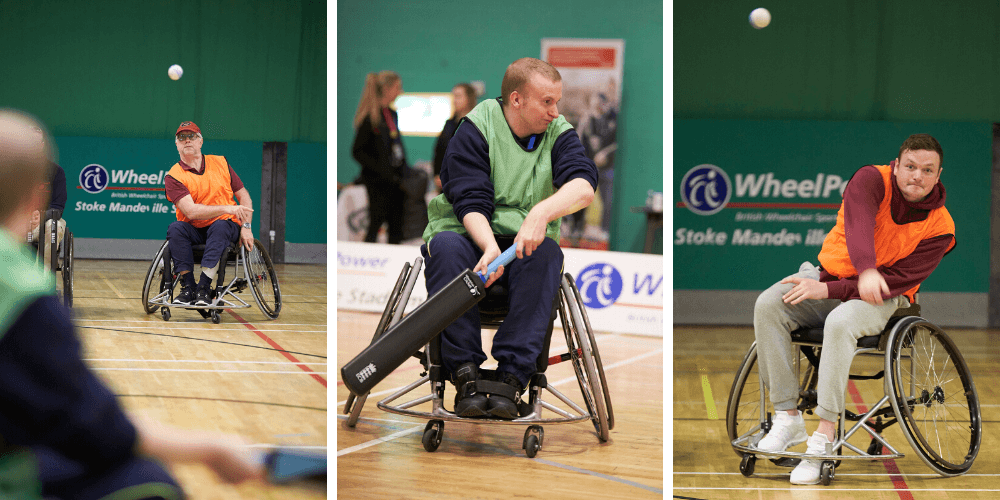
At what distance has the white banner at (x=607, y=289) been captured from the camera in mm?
5289

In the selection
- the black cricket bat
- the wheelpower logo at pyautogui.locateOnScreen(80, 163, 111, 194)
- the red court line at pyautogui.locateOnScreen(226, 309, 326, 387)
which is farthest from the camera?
the wheelpower logo at pyautogui.locateOnScreen(80, 163, 111, 194)

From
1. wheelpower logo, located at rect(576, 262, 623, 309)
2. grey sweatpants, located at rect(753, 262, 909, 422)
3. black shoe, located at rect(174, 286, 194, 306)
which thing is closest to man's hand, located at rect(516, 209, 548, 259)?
grey sweatpants, located at rect(753, 262, 909, 422)

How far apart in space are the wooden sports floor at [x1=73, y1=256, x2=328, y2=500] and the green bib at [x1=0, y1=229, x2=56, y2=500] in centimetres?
20

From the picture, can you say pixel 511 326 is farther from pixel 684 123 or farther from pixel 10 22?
pixel 10 22

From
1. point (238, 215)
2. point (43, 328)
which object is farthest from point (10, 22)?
point (43, 328)

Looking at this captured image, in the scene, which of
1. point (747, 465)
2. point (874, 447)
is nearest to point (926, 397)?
point (874, 447)

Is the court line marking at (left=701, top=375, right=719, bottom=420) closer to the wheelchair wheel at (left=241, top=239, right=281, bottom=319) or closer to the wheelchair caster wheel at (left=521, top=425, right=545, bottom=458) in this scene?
the wheelchair caster wheel at (left=521, top=425, right=545, bottom=458)

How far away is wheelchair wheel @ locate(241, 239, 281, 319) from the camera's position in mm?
4527

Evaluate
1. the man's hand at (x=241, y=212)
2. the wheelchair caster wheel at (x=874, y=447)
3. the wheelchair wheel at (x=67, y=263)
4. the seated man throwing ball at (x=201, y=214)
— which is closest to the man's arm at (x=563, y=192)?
the wheelchair caster wheel at (x=874, y=447)

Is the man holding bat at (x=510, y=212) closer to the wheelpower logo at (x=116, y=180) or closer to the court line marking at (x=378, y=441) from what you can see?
the court line marking at (x=378, y=441)

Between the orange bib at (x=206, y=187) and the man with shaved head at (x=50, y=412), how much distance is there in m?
3.84

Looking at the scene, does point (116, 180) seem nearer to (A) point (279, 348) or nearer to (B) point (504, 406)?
(A) point (279, 348)

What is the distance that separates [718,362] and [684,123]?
2.39 meters

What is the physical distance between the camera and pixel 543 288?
2016mm
